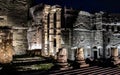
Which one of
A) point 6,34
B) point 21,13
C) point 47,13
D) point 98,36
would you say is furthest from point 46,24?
point 98,36

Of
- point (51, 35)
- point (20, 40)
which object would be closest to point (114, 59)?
point (51, 35)

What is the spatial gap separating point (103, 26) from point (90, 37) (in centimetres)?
302

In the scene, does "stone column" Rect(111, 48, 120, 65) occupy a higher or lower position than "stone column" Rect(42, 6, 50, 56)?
lower

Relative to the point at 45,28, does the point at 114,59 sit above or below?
below

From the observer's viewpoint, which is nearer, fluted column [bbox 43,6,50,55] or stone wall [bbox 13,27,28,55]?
stone wall [bbox 13,27,28,55]

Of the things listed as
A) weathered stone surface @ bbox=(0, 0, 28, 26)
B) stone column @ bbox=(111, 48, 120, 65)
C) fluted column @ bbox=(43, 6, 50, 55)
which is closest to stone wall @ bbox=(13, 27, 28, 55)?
weathered stone surface @ bbox=(0, 0, 28, 26)

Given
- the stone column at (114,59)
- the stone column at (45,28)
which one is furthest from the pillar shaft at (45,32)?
the stone column at (114,59)

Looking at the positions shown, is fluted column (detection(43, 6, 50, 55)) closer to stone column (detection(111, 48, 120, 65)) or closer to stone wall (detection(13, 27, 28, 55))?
stone wall (detection(13, 27, 28, 55))

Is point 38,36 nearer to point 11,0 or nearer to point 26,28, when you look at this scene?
point 26,28

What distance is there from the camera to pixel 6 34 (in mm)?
10414

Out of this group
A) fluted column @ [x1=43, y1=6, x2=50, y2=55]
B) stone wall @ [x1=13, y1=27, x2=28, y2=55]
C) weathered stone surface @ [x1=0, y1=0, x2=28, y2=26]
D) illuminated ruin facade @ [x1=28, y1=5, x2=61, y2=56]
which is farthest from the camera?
illuminated ruin facade @ [x1=28, y1=5, x2=61, y2=56]

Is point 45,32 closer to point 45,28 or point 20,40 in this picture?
point 45,28

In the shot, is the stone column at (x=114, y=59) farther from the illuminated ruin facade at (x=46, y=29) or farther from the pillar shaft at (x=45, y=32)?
the pillar shaft at (x=45, y=32)

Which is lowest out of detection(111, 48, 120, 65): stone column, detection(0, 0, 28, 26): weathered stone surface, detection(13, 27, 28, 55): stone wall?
detection(111, 48, 120, 65): stone column
